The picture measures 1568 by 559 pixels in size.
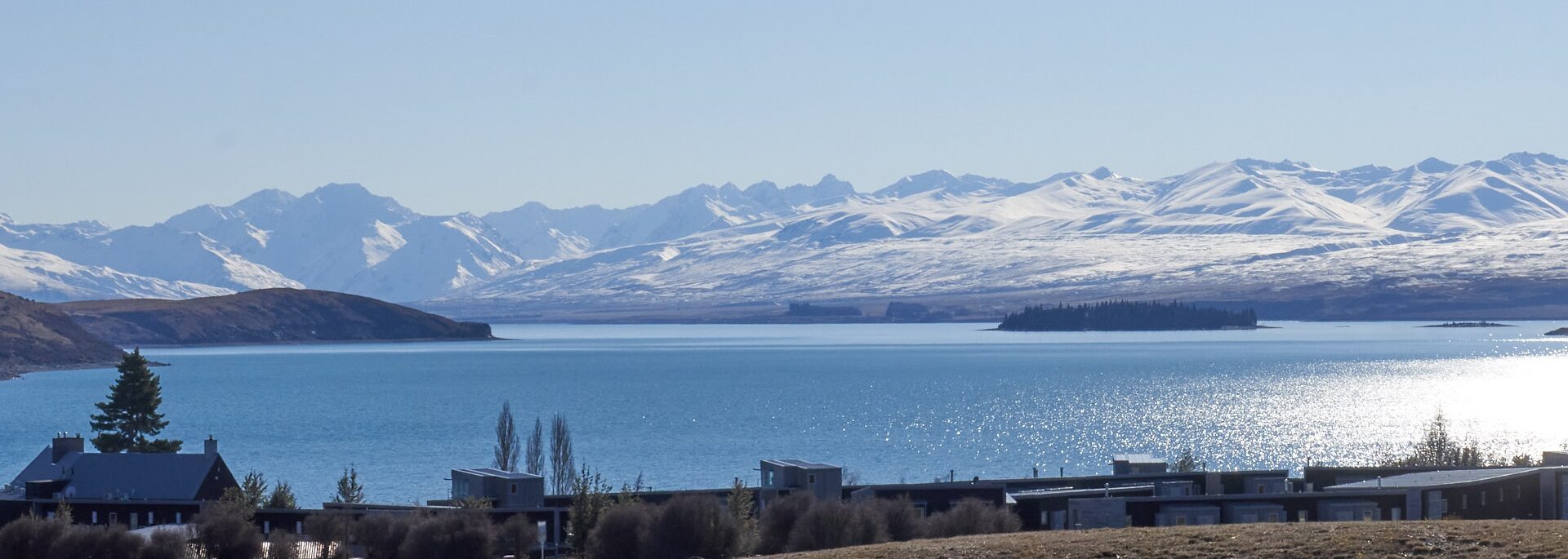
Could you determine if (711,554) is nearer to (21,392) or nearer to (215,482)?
(215,482)

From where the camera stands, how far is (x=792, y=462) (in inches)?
2387

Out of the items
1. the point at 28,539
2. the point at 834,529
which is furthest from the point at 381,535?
the point at 834,529

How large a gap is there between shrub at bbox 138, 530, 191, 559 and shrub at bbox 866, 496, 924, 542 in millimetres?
16382

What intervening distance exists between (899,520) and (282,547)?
15037 mm

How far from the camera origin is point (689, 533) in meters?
46.0

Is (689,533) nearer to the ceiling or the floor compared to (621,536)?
nearer to the ceiling

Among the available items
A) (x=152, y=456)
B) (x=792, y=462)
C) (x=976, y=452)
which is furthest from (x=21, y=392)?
(x=792, y=462)

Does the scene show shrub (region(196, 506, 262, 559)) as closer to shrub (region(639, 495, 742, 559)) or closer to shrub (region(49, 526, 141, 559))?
shrub (region(49, 526, 141, 559))

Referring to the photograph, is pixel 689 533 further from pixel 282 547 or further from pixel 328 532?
pixel 328 532

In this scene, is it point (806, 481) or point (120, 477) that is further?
point (120, 477)

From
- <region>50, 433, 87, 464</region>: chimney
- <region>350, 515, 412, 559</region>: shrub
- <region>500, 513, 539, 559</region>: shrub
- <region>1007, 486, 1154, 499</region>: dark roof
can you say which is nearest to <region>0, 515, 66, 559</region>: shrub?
<region>350, 515, 412, 559</region>: shrub

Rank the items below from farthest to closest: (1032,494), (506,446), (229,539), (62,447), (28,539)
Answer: (506,446)
(62,447)
(1032,494)
(229,539)
(28,539)

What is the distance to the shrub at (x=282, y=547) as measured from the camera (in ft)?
153

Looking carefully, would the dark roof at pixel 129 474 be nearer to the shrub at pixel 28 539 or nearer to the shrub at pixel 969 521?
the shrub at pixel 28 539
